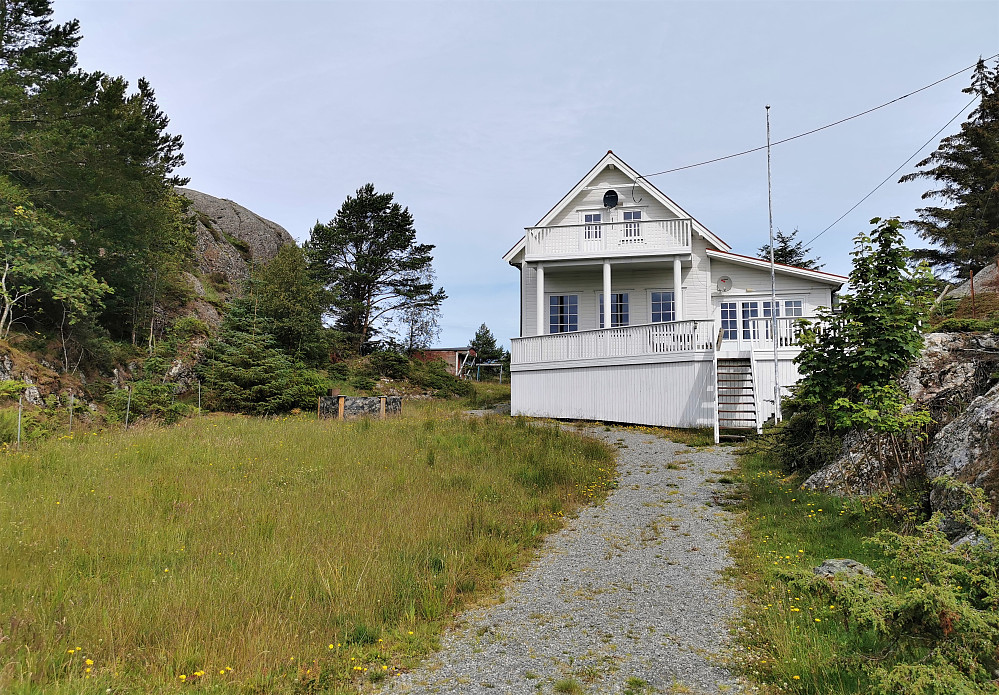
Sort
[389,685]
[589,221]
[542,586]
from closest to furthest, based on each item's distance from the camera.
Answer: [389,685] < [542,586] < [589,221]

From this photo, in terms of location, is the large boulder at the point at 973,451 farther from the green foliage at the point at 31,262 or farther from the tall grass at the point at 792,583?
the green foliage at the point at 31,262

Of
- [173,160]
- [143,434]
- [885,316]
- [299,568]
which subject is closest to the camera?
[299,568]

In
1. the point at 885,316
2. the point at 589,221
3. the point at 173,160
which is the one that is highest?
the point at 173,160

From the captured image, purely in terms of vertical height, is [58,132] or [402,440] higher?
[58,132]

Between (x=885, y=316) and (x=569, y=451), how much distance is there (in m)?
5.83

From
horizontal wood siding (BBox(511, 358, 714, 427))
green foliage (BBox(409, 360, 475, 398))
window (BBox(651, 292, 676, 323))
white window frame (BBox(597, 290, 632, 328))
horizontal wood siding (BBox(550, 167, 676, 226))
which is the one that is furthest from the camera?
green foliage (BBox(409, 360, 475, 398))

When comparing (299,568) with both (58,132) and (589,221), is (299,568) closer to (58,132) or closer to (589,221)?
(58,132)

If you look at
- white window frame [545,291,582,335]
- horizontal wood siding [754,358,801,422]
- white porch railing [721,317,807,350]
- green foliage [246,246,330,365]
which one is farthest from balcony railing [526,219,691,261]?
green foliage [246,246,330,365]

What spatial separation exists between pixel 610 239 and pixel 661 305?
3486mm

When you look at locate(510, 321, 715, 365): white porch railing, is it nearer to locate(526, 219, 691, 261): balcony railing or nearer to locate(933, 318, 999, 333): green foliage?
locate(526, 219, 691, 261): balcony railing

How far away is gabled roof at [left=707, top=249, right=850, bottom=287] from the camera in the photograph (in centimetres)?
2000

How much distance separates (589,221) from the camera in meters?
22.5

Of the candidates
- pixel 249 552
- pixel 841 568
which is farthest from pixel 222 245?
pixel 841 568

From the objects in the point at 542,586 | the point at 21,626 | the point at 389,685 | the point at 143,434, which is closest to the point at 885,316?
the point at 542,586
